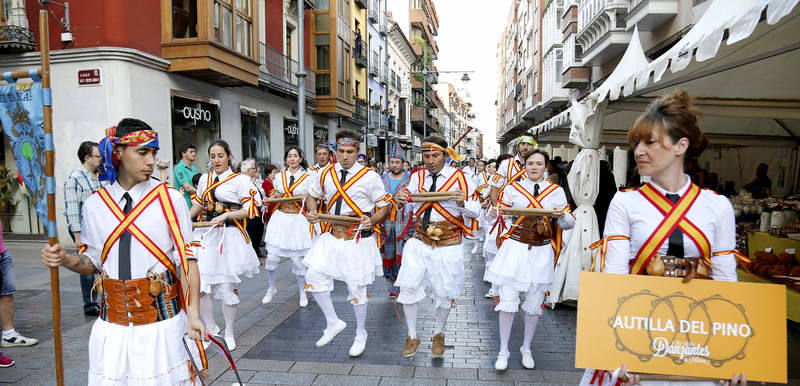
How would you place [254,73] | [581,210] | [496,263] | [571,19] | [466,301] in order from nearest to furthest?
1. [496,263]
2. [581,210]
3. [466,301]
4. [254,73]
5. [571,19]

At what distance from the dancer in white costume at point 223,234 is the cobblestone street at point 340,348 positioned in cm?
55

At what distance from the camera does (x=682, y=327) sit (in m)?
2.21

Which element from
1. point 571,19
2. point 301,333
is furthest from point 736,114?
point 571,19

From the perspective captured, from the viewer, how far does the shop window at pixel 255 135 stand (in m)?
17.2

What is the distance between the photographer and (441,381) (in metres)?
4.32

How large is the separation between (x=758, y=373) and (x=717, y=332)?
0.23 metres

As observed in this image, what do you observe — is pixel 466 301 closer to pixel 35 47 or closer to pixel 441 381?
pixel 441 381

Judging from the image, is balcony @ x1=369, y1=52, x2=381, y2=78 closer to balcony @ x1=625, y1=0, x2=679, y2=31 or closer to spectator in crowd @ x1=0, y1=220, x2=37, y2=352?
balcony @ x1=625, y1=0, x2=679, y2=31

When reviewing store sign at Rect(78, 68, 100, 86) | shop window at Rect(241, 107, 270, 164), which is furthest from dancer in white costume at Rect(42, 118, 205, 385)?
shop window at Rect(241, 107, 270, 164)

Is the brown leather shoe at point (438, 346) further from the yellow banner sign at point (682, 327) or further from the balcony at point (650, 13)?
the balcony at point (650, 13)

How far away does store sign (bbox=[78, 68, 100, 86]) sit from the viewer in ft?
36.0

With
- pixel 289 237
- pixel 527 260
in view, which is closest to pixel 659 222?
pixel 527 260

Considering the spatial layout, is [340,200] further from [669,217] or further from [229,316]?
[669,217]

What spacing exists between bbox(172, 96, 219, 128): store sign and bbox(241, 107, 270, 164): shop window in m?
2.07
